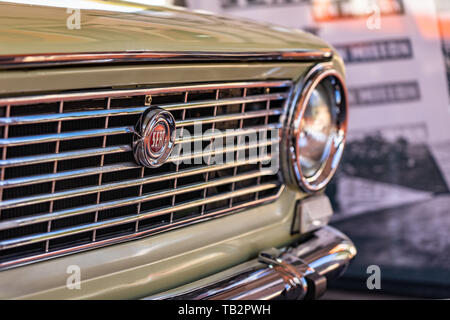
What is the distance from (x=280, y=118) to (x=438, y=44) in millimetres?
2001

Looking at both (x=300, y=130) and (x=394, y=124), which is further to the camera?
(x=394, y=124)

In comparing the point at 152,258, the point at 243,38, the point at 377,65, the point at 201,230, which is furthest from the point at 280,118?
the point at 377,65

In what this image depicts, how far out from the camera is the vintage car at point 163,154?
1008 millimetres

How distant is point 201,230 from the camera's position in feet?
4.43

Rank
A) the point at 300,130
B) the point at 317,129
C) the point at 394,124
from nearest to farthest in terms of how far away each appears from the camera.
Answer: the point at 300,130 → the point at 317,129 → the point at 394,124

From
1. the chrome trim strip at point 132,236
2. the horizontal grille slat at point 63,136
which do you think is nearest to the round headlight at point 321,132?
the chrome trim strip at point 132,236

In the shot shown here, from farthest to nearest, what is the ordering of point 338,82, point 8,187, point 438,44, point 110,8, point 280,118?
point 438,44 → point 338,82 → point 280,118 → point 110,8 → point 8,187

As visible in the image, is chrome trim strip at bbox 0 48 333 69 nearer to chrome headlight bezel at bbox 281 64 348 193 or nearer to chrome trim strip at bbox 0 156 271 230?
chrome headlight bezel at bbox 281 64 348 193

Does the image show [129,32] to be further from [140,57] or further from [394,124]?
[394,124]

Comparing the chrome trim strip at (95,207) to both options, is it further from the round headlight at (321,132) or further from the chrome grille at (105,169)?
the round headlight at (321,132)

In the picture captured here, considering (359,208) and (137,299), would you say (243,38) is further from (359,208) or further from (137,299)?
(359,208)

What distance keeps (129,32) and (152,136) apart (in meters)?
0.23

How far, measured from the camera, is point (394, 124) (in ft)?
10.7

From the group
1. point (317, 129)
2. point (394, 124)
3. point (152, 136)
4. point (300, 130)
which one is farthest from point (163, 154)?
point (394, 124)
